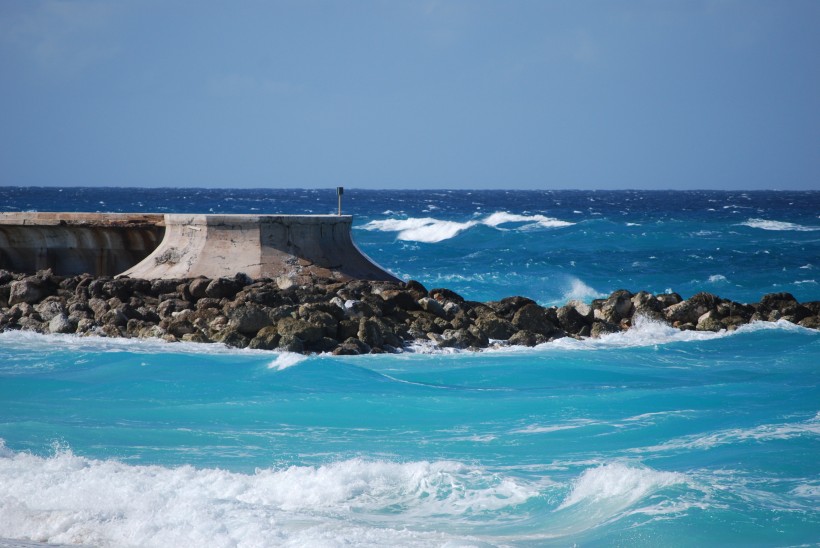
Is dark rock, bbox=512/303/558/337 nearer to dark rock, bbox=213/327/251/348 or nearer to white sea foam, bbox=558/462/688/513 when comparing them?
dark rock, bbox=213/327/251/348

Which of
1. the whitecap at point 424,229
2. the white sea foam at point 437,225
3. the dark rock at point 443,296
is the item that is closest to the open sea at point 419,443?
the dark rock at point 443,296

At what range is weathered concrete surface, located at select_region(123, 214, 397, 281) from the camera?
13.8 meters

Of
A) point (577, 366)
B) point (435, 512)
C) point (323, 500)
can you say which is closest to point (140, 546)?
point (323, 500)

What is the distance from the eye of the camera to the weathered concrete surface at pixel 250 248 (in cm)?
1376

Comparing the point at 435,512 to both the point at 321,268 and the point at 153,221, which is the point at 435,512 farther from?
the point at 153,221

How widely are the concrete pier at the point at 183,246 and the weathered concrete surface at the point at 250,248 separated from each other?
13 mm

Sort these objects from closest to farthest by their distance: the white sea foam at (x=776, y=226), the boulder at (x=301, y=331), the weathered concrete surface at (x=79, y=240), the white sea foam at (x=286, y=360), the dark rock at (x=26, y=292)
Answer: the white sea foam at (x=286, y=360), the boulder at (x=301, y=331), the dark rock at (x=26, y=292), the weathered concrete surface at (x=79, y=240), the white sea foam at (x=776, y=226)

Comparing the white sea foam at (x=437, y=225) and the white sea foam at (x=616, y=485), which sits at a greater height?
the white sea foam at (x=437, y=225)

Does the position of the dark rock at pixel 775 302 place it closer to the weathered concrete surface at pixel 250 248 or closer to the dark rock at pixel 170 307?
the weathered concrete surface at pixel 250 248

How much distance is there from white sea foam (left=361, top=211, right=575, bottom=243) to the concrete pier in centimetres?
2053

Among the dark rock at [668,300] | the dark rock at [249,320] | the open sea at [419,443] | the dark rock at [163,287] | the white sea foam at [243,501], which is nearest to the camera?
the white sea foam at [243,501]

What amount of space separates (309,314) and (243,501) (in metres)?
5.64

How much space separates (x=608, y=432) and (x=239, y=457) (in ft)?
10.4

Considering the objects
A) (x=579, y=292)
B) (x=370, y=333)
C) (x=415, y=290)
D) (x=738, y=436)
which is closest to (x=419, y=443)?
(x=738, y=436)
